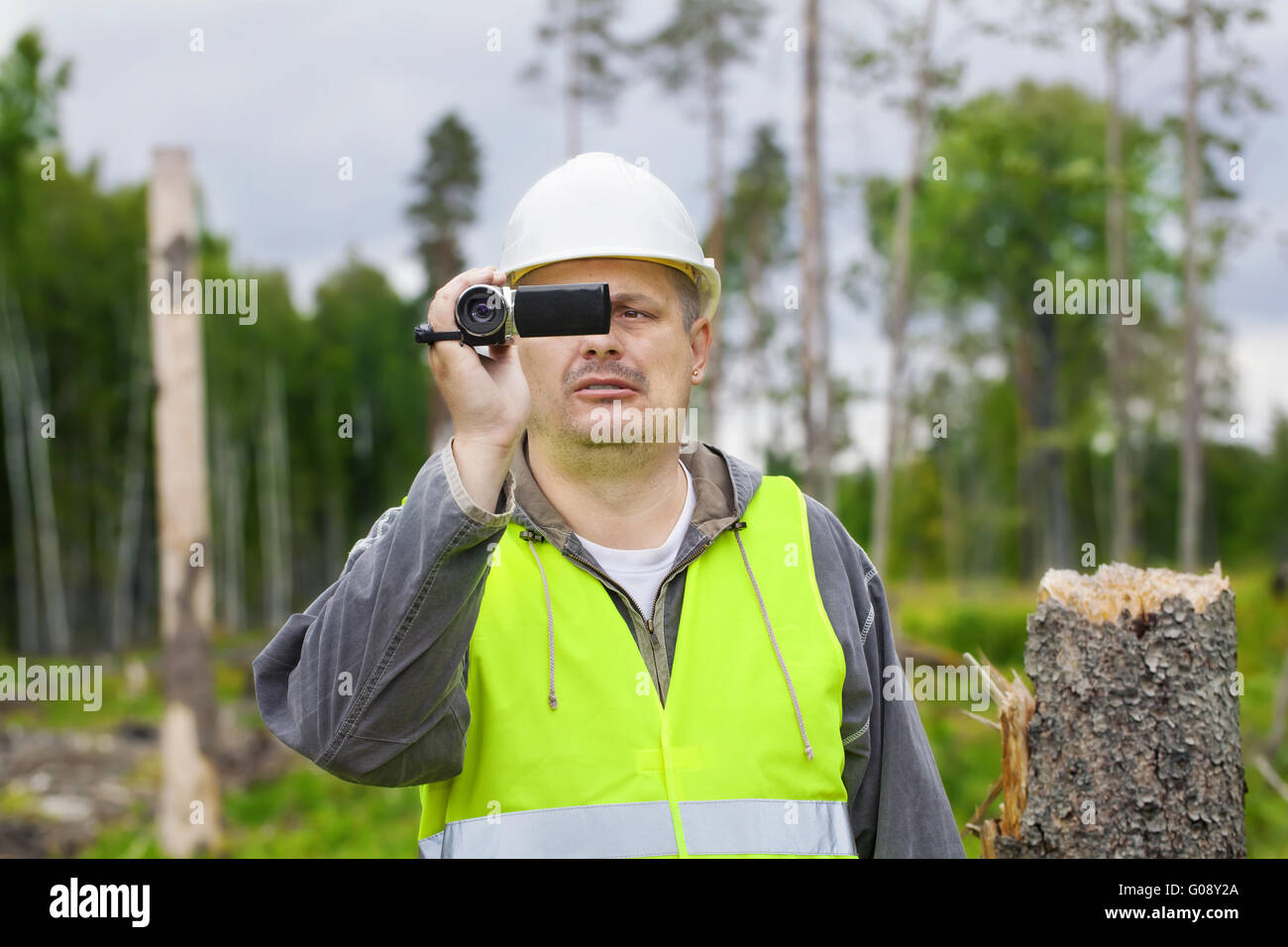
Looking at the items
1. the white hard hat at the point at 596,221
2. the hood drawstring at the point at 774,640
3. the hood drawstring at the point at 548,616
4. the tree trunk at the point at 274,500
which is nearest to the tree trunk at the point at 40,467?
the tree trunk at the point at 274,500

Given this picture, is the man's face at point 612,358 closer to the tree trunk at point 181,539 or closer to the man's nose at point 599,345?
the man's nose at point 599,345

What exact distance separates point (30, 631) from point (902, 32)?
974 inches

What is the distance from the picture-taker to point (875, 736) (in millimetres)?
2607

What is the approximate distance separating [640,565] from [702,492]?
258 mm

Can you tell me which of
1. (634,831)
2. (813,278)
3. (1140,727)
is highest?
(813,278)

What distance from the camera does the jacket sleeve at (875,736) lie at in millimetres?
2510

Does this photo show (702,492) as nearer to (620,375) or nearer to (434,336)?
(620,375)

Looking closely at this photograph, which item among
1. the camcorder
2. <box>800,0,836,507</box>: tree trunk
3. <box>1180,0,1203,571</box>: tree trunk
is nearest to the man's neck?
the camcorder

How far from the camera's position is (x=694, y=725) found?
2328mm

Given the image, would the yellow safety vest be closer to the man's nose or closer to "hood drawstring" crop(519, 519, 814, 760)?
"hood drawstring" crop(519, 519, 814, 760)

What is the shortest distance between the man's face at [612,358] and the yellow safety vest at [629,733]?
0.31 metres

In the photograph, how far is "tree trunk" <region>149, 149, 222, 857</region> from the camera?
27.2 ft

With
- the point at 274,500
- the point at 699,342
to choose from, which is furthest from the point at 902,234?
the point at 274,500
